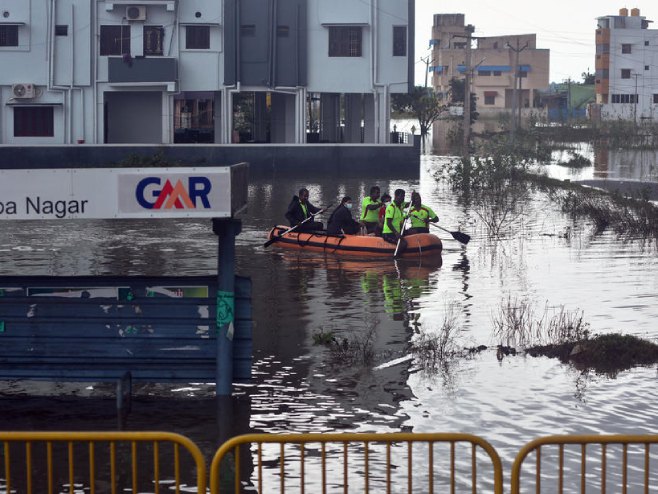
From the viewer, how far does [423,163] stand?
64375 mm

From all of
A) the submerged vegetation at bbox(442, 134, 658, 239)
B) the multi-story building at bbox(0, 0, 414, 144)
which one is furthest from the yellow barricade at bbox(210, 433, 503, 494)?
the multi-story building at bbox(0, 0, 414, 144)

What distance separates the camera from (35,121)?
184 feet

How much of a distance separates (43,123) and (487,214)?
92.5 ft

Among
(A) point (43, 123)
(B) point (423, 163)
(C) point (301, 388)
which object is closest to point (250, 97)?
(B) point (423, 163)

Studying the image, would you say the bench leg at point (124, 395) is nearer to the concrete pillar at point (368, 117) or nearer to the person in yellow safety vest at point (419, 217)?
the person in yellow safety vest at point (419, 217)

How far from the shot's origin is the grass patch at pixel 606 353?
14414 millimetres

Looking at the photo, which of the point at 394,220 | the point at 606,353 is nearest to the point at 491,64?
the point at 394,220

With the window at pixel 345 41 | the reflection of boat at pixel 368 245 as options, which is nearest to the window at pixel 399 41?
the window at pixel 345 41

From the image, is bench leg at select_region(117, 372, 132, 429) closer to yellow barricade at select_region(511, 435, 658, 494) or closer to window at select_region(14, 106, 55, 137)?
yellow barricade at select_region(511, 435, 658, 494)

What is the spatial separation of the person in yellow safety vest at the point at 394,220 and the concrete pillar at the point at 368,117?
3378cm

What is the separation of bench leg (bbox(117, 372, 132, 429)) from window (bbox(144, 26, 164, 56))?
45.6m

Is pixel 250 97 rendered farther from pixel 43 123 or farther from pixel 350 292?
pixel 350 292

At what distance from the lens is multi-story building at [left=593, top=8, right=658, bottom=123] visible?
11138 centimetres

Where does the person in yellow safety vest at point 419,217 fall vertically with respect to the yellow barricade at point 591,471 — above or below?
above
